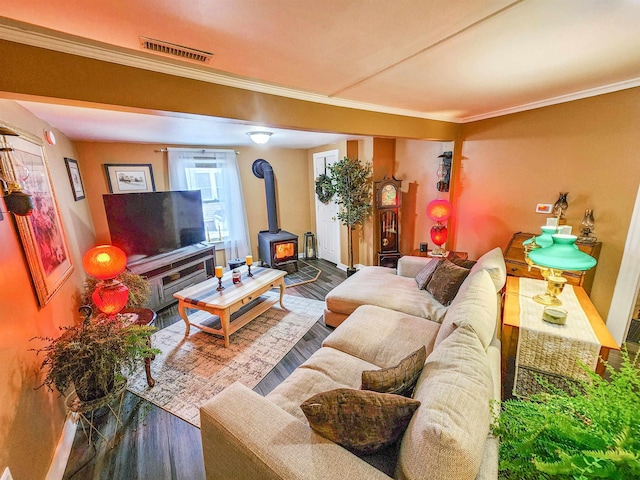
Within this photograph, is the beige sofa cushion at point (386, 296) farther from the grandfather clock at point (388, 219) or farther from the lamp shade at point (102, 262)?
the lamp shade at point (102, 262)

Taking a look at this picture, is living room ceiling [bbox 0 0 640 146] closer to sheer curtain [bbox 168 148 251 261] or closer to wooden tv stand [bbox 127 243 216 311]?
wooden tv stand [bbox 127 243 216 311]

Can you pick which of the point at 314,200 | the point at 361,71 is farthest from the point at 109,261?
the point at 314,200

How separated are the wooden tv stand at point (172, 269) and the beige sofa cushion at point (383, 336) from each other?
2651 millimetres

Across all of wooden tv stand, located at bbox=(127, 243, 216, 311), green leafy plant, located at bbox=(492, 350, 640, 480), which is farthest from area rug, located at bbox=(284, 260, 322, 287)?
green leafy plant, located at bbox=(492, 350, 640, 480)

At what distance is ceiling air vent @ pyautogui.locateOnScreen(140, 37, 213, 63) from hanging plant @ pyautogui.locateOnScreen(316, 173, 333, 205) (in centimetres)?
312

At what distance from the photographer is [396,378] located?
1.24 m

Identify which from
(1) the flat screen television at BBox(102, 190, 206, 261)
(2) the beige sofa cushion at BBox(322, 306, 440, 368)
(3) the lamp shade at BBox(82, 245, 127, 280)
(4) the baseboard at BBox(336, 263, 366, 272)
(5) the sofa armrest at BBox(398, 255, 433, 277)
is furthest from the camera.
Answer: (4) the baseboard at BBox(336, 263, 366, 272)

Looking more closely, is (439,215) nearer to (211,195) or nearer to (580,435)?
(580,435)

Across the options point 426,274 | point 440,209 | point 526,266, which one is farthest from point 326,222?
point 526,266

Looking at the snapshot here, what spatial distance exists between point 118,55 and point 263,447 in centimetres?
207

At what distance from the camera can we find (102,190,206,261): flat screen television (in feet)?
10.7

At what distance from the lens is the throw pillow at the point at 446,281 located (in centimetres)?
242

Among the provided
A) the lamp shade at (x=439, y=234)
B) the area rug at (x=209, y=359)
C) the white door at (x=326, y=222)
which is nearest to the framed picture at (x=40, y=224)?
the area rug at (x=209, y=359)

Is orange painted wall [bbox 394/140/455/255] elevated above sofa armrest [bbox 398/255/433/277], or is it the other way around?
orange painted wall [bbox 394/140/455/255]
